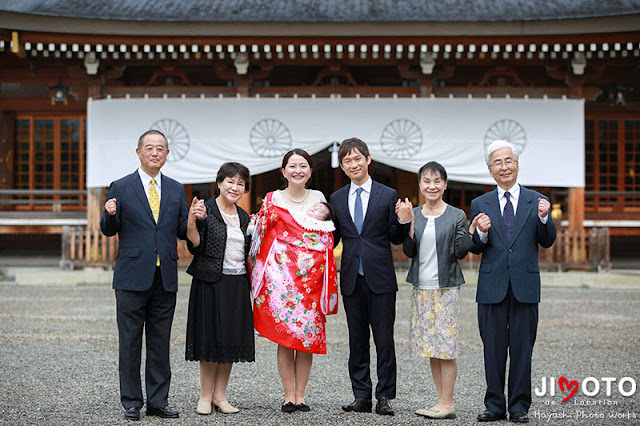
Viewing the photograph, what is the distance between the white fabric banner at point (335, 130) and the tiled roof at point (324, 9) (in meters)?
1.40

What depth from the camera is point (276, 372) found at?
5473mm

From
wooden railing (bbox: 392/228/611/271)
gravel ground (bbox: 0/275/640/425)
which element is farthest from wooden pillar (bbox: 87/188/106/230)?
wooden railing (bbox: 392/228/611/271)

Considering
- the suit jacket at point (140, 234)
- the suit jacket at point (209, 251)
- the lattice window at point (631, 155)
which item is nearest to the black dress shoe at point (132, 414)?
the suit jacket at point (140, 234)

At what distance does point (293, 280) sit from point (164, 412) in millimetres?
1051

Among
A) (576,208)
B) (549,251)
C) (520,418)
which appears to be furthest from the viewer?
(576,208)

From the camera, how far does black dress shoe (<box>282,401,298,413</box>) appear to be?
420 centimetres

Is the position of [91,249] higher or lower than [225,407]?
higher

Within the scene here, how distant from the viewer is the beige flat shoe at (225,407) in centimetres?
420

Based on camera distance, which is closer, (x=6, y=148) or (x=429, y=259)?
(x=429, y=259)

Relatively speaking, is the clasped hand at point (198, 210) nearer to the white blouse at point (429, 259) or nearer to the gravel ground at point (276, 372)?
the gravel ground at point (276, 372)

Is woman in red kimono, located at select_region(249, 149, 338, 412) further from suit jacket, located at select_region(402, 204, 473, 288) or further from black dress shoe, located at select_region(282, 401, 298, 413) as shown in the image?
suit jacket, located at select_region(402, 204, 473, 288)

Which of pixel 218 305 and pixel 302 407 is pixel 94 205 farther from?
pixel 302 407

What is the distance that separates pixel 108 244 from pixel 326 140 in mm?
4118

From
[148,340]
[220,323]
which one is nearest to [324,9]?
[220,323]
